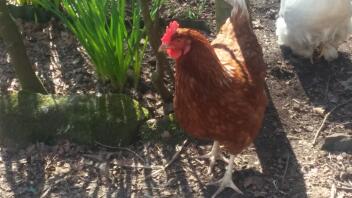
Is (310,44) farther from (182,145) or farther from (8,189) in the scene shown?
(8,189)

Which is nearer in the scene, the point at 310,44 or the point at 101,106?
the point at 101,106

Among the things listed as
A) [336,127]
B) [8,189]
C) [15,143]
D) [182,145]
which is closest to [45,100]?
[15,143]

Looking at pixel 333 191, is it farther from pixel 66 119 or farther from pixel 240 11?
pixel 66 119

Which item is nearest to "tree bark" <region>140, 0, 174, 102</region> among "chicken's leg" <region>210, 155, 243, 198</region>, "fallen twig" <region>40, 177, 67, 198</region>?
"chicken's leg" <region>210, 155, 243, 198</region>

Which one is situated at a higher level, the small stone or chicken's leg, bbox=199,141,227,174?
the small stone

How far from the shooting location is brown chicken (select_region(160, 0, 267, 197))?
2.28 meters

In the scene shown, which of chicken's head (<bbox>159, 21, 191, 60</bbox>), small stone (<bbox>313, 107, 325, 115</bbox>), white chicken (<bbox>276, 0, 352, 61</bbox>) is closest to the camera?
chicken's head (<bbox>159, 21, 191, 60</bbox>)

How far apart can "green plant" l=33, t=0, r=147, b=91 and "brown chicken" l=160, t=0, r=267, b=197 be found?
0.51 metres

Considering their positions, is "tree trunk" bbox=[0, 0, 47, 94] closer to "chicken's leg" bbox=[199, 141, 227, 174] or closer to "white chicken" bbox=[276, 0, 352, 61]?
"chicken's leg" bbox=[199, 141, 227, 174]

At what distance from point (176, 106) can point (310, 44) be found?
1374mm

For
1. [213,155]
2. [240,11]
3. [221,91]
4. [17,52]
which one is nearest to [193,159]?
[213,155]

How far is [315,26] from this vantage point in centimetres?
336

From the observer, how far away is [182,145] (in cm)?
292

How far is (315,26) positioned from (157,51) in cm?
119
